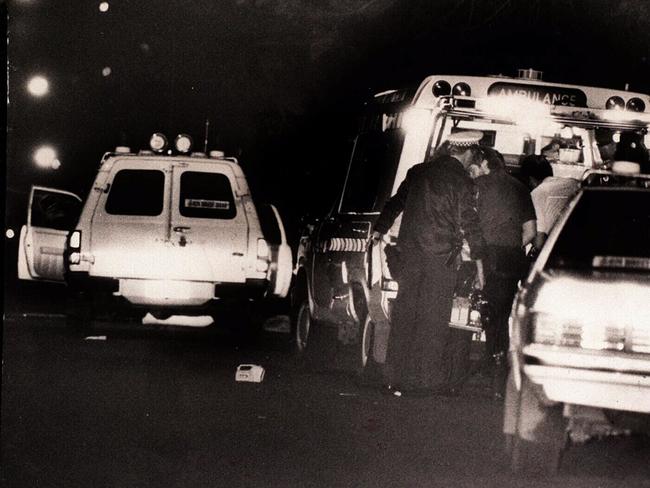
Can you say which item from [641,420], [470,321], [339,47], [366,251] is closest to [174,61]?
[339,47]

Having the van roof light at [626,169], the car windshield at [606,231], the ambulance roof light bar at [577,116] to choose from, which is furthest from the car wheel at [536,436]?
the ambulance roof light bar at [577,116]

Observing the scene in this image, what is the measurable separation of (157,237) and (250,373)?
6.95ft

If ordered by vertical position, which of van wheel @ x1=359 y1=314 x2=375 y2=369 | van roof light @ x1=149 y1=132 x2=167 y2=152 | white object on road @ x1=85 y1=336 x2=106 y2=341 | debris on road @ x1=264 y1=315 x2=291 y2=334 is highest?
van roof light @ x1=149 y1=132 x2=167 y2=152

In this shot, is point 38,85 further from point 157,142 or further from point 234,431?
point 234,431

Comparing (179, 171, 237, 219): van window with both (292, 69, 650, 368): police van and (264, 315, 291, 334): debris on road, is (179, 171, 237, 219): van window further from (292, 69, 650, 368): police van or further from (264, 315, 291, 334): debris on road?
(264, 315, 291, 334): debris on road

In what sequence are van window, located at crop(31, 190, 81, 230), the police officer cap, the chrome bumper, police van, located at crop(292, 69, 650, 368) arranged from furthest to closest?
van window, located at crop(31, 190, 81, 230), police van, located at crop(292, 69, 650, 368), the police officer cap, the chrome bumper

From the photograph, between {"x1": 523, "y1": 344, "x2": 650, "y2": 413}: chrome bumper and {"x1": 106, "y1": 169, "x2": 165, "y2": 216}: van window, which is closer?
{"x1": 523, "y1": 344, "x2": 650, "y2": 413}: chrome bumper

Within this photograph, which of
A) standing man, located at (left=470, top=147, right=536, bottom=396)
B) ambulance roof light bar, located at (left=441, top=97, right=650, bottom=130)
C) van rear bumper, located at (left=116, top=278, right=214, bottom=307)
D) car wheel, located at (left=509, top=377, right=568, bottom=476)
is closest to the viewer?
car wheel, located at (left=509, top=377, right=568, bottom=476)

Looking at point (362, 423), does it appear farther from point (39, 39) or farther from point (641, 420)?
point (39, 39)

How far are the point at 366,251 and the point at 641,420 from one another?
4.58 meters

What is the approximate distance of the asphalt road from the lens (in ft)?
26.2

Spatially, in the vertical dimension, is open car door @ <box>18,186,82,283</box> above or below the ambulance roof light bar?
below

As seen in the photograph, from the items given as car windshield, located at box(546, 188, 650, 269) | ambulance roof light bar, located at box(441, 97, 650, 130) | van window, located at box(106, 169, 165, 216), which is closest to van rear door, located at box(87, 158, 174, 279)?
van window, located at box(106, 169, 165, 216)

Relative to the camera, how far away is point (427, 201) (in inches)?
436
